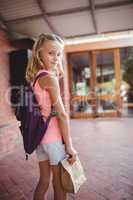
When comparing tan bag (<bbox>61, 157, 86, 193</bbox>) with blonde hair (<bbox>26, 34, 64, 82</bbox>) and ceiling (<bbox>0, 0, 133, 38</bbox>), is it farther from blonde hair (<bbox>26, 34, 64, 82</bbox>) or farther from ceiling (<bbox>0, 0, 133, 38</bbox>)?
ceiling (<bbox>0, 0, 133, 38</bbox>)

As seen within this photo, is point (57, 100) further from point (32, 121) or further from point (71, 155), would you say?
point (71, 155)

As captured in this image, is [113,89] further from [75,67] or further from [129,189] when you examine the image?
[129,189]

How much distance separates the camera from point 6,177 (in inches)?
108

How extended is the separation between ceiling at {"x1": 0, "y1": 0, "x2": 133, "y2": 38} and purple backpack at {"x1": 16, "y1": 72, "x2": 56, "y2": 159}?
2528mm

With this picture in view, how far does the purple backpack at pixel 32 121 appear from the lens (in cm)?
135

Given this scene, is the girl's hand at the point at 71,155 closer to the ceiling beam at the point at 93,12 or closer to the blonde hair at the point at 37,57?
the blonde hair at the point at 37,57

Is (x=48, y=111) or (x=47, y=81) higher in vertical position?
(x=47, y=81)

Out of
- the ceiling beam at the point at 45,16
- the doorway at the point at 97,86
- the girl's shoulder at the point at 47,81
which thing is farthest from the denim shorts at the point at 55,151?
the doorway at the point at 97,86

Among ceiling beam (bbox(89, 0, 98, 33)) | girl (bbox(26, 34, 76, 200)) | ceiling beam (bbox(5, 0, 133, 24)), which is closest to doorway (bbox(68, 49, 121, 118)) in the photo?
ceiling beam (bbox(89, 0, 98, 33))

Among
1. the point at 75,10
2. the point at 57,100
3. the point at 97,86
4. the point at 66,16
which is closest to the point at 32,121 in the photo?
the point at 57,100

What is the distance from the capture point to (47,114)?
136 centimetres

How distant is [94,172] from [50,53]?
196 centimetres

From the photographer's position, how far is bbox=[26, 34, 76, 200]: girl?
4.34ft

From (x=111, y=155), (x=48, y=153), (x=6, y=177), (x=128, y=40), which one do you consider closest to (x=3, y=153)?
(x=6, y=177)
